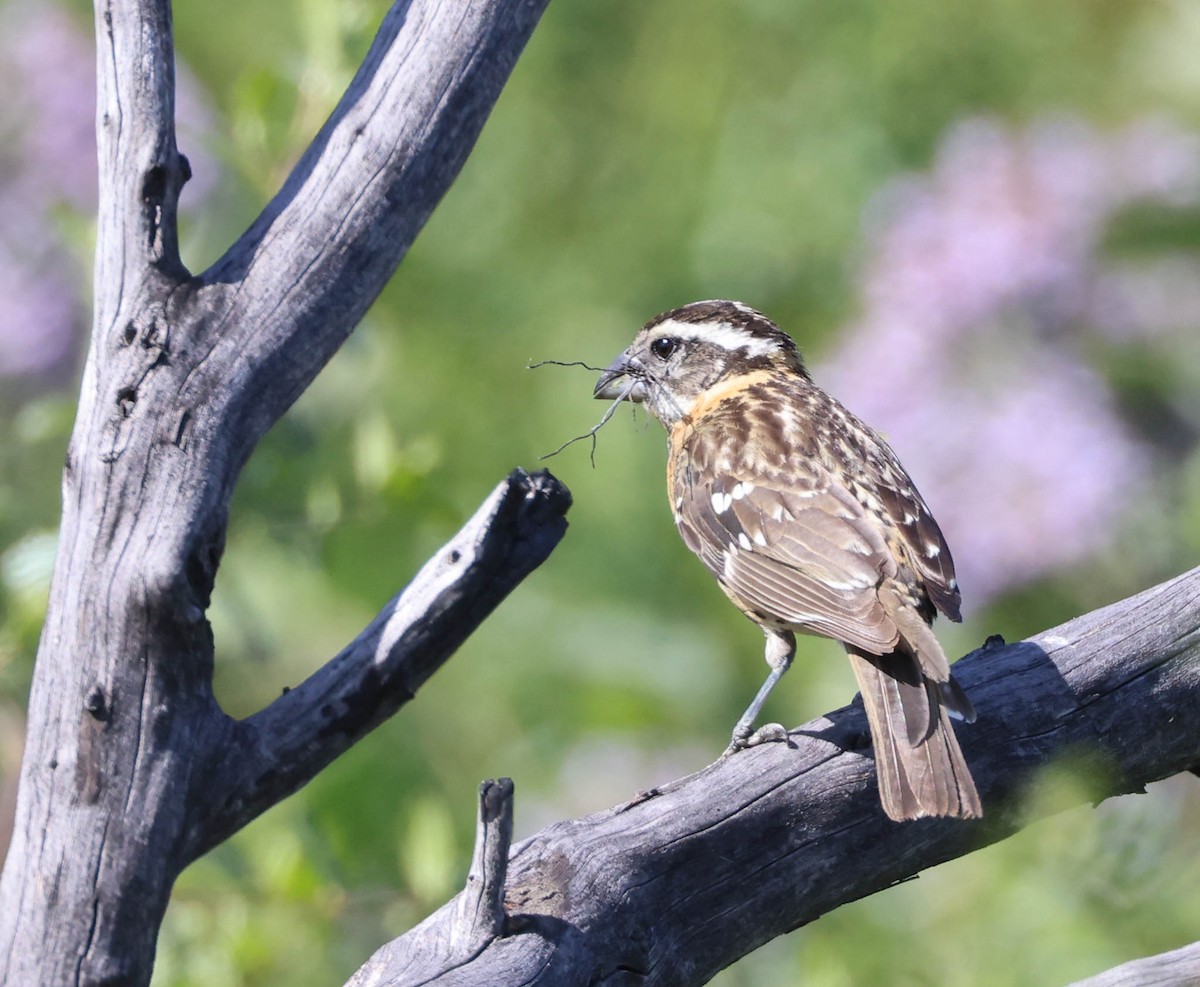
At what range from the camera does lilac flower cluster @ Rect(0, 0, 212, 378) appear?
182 inches

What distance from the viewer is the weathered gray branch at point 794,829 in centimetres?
247

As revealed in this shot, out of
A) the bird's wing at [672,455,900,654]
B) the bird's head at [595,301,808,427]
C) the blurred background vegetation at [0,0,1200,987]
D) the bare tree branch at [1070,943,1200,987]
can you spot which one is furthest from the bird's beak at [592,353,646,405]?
the bare tree branch at [1070,943,1200,987]

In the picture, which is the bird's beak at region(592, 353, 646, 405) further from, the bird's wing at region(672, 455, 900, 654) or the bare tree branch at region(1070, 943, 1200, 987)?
the bare tree branch at region(1070, 943, 1200, 987)

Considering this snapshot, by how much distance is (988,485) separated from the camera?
4941 millimetres

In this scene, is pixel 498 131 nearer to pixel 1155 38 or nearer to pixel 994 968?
pixel 1155 38

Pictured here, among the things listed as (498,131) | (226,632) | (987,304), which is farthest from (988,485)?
(498,131)

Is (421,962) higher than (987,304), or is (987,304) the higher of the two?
(987,304)

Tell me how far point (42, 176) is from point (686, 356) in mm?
2214

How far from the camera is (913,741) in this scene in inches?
110

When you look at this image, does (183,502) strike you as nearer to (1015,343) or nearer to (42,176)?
(42,176)

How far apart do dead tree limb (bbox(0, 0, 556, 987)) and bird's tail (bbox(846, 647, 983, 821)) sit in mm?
772

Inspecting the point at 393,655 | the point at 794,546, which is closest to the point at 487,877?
the point at 393,655

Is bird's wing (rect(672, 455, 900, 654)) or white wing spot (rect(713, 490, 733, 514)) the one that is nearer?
bird's wing (rect(672, 455, 900, 654))

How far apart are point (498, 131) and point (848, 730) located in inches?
Result: 177
